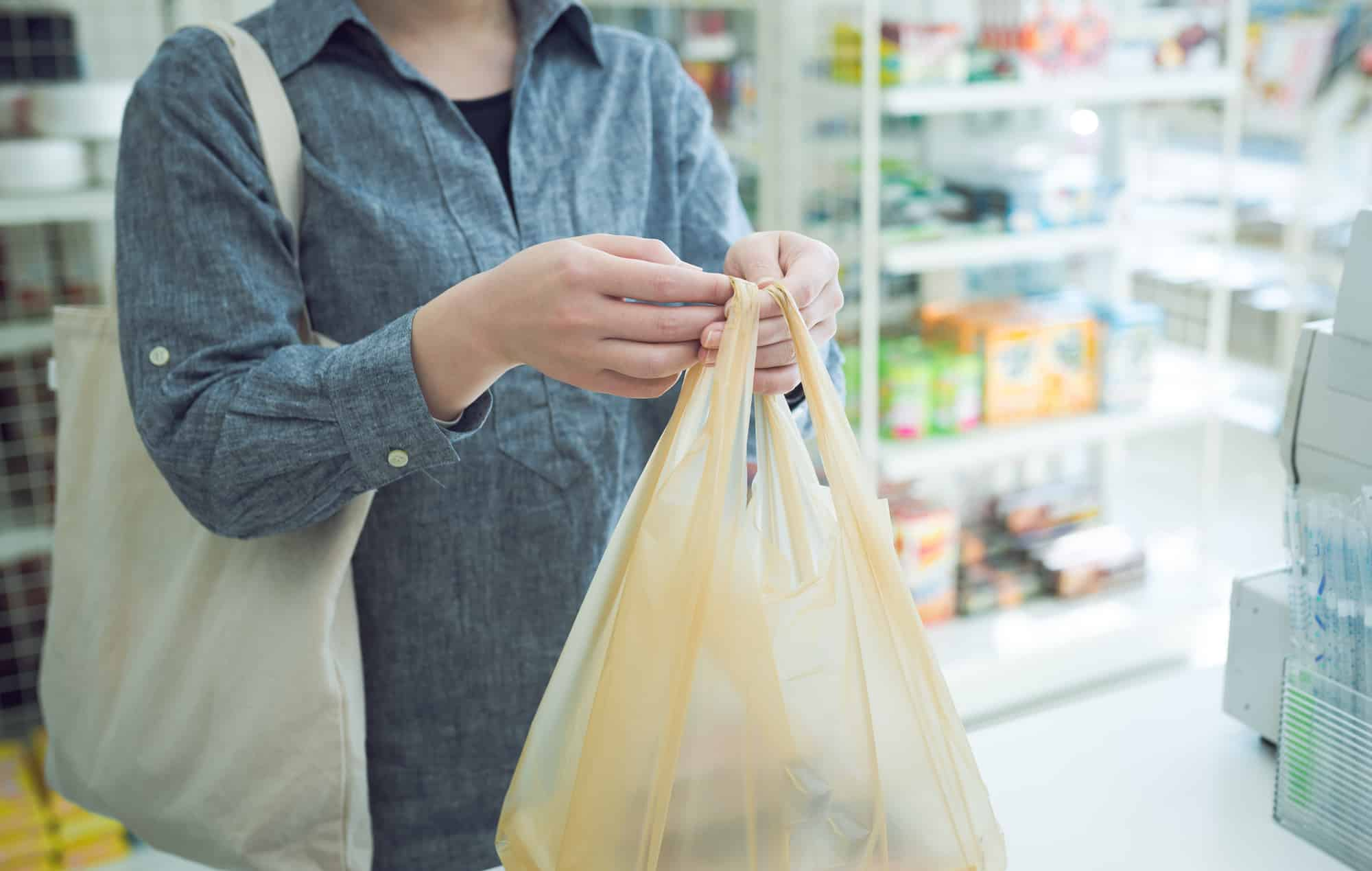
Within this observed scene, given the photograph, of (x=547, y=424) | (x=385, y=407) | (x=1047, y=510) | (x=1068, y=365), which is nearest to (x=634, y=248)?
(x=385, y=407)

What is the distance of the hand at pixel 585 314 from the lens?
66 cm

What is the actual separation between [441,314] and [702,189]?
0.41 m

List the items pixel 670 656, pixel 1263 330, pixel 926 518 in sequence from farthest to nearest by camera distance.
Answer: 1. pixel 1263 330
2. pixel 926 518
3. pixel 670 656

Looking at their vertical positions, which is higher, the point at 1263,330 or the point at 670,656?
the point at 670,656

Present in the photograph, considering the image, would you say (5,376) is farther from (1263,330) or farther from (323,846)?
(1263,330)

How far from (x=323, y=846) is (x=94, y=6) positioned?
164cm

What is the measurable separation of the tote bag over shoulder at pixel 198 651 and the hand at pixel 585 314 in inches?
8.5

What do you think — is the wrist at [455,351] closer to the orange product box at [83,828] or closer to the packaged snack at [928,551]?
the orange product box at [83,828]

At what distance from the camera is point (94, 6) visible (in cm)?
194

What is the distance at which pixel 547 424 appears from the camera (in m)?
0.96

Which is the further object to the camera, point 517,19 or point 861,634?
point 517,19

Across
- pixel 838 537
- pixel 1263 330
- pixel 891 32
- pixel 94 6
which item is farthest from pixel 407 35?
pixel 1263 330

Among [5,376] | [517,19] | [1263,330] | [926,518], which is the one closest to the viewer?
[517,19]

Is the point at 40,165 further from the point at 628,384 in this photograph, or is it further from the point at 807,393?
the point at 807,393
